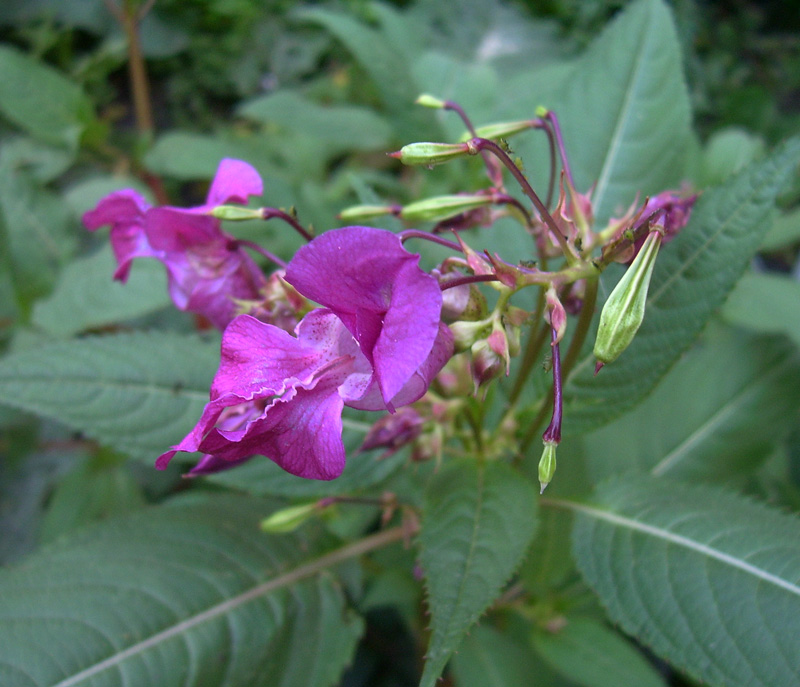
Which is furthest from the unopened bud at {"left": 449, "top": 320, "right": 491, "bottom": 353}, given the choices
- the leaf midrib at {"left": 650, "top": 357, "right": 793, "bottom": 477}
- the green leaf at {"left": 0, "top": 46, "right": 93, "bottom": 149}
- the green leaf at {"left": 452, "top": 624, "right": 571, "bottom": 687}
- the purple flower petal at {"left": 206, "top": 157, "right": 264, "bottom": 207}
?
the green leaf at {"left": 0, "top": 46, "right": 93, "bottom": 149}

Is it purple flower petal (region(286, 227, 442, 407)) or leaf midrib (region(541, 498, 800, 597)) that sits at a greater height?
purple flower petal (region(286, 227, 442, 407))

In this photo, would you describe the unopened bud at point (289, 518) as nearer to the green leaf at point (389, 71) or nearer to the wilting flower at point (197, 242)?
the wilting flower at point (197, 242)

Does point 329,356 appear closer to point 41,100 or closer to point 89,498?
point 89,498

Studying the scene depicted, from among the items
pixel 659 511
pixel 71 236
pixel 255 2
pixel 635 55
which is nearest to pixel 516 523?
pixel 659 511

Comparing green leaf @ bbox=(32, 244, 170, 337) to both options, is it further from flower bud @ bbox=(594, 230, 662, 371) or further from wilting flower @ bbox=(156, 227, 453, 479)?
flower bud @ bbox=(594, 230, 662, 371)

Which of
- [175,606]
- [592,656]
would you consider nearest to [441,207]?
[175,606]

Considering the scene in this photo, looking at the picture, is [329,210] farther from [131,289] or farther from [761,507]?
[761,507]

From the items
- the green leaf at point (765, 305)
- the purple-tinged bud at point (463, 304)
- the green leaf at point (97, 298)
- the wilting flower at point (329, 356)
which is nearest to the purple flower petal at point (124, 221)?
the wilting flower at point (329, 356)
